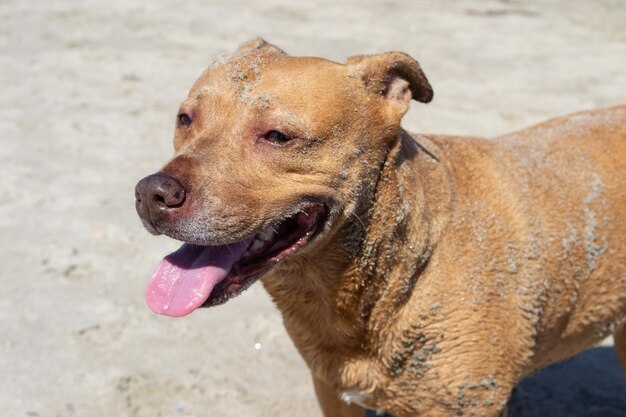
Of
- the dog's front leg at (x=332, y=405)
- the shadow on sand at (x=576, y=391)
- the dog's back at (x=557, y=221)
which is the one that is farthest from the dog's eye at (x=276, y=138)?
the shadow on sand at (x=576, y=391)

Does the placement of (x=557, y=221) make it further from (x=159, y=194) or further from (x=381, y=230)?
(x=159, y=194)

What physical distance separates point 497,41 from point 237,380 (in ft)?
23.7

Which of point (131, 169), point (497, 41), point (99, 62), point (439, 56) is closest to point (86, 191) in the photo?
point (131, 169)

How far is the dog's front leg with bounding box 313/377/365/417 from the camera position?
4055 millimetres

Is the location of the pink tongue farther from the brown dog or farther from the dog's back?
the dog's back

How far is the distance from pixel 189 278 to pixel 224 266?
14 cm

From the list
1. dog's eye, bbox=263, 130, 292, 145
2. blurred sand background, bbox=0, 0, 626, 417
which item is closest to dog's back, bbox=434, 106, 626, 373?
dog's eye, bbox=263, 130, 292, 145

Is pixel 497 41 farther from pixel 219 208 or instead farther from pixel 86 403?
pixel 219 208

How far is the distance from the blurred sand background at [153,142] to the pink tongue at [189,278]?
1653mm

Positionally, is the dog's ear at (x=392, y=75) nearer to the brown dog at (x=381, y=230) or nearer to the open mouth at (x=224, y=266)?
the brown dog at (x=381, y=230)

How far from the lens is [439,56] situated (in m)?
10.2

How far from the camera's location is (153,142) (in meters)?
7.76

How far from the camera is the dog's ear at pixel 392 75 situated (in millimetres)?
3467

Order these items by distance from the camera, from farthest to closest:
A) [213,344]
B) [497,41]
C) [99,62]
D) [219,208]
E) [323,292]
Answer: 1. [497,41]
2. [99,62]
3. [213,344]
4. [323,292]
5. [219,208]
